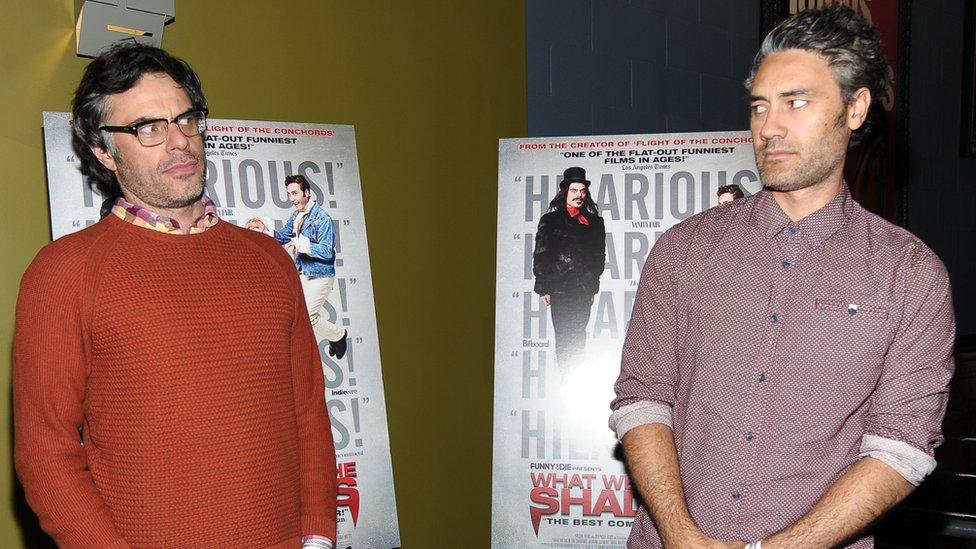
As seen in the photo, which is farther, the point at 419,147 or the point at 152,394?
the point at 419,147

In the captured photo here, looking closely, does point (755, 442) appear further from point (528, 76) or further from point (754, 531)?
point (528, 76)

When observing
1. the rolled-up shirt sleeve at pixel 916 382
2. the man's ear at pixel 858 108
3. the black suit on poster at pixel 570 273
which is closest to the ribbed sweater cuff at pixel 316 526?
the black suit on poster at pixel 570 273

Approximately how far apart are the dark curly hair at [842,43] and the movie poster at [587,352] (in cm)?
77

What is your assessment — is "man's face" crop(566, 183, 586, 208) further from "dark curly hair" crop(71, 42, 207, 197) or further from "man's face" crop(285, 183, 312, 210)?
"dark curly hair" crop(71, 42, 207, 197)

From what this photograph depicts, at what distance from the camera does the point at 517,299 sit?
2506 mm

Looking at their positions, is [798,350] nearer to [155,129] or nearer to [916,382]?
[916,382]

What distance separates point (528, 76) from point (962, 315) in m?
2.89

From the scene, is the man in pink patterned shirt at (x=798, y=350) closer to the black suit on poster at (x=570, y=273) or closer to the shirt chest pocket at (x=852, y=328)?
the shirt chest pocket at (x=852, y=328)

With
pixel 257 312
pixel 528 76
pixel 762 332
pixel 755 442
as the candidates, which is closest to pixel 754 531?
pixel 755 442

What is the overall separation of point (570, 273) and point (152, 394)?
1.24 meters

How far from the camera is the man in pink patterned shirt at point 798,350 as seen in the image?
5.08 feet

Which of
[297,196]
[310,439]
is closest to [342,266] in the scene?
[297,196]

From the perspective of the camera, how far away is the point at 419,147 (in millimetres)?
2861

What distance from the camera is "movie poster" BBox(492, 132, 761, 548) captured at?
245 centimetres
